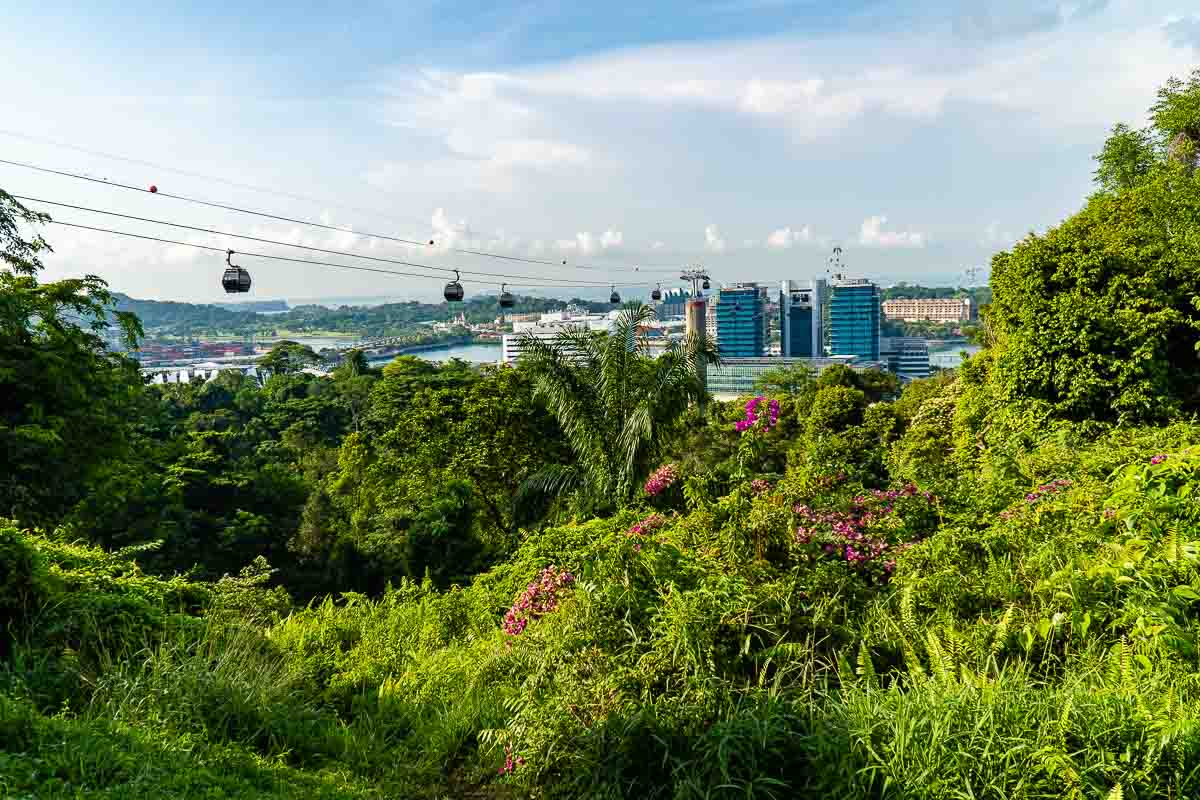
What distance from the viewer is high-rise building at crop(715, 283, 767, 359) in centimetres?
11031

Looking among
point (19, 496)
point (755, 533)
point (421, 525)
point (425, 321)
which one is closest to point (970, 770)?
point (755, 533)

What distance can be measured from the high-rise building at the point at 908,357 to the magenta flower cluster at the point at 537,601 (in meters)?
87.6

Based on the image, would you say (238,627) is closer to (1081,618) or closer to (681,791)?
(681,791)

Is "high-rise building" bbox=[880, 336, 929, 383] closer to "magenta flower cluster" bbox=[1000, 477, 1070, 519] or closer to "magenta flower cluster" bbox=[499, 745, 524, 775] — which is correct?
"magenta flower cluster" bbox=[1000, 477, 1070, 519]

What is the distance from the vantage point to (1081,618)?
2.98 m

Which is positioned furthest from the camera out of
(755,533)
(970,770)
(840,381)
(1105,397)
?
(840,381)

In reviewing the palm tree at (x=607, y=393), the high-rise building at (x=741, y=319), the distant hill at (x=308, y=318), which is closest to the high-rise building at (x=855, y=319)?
the high-rise building at (x=741, y=319)

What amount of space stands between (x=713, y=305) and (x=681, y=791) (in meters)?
121

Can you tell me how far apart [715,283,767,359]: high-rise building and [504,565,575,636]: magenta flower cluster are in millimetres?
107720

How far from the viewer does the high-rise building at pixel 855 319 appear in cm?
10731

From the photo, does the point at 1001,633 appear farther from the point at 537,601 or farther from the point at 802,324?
the point at 802,324

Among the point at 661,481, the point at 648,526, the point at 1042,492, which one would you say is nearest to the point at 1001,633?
the point at 1042,492

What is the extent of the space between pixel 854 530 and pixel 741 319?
10929cm

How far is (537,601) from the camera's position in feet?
13.6
